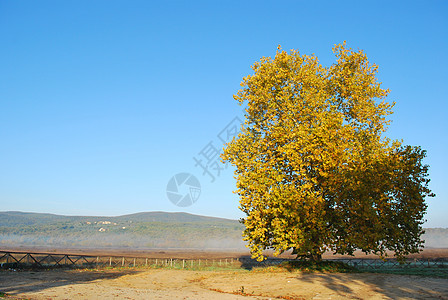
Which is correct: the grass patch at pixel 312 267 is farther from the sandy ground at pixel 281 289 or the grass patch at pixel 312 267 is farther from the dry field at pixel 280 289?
the sandy ground at pixel 281 289

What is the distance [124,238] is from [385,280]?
178 meters

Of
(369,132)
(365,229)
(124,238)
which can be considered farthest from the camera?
(124,238)

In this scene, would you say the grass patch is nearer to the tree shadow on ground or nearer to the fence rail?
the fence rail

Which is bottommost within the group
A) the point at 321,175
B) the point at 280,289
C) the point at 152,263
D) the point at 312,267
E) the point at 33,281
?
the point at 152,263

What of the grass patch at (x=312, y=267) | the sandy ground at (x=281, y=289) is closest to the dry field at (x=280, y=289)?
the sandy ground at (x=281, y=289)

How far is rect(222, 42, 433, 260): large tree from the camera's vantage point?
852 inches

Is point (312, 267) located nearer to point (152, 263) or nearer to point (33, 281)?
point (33, 281)

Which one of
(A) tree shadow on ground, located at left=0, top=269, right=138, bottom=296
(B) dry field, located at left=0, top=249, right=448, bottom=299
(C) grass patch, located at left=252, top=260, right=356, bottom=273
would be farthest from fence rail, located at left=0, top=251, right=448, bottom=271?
(B) dry field, located at left=0, top=249, right=448, bottom=299

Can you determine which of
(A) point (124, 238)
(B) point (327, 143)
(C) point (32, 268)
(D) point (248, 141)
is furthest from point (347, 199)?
(A) point (124, 238)

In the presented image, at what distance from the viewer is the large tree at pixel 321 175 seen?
2164 centimetres

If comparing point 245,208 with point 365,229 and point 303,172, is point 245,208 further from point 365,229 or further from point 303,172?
point 365,229

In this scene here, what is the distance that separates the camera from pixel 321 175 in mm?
22812

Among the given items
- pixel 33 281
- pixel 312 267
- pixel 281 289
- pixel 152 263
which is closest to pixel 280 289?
pixel 281 289

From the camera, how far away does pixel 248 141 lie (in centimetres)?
2645
